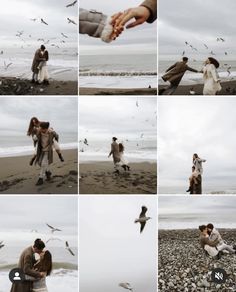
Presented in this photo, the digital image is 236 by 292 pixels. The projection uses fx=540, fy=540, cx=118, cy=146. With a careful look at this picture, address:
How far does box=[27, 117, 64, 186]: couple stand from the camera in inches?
91.7

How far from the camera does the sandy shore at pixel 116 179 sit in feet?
7.60

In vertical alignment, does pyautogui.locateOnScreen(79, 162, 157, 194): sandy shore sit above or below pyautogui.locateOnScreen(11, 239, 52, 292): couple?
above

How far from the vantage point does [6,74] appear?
235 cm

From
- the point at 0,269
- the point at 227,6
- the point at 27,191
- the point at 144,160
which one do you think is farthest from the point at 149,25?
the point at 0,269

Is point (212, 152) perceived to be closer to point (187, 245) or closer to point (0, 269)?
point (187, 245)

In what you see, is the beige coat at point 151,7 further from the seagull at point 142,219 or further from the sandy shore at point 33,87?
the seagull at point 142,219

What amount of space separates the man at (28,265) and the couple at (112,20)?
931mm

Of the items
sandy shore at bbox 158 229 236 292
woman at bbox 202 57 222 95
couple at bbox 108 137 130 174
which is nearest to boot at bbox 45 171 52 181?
couple at bbox 108 137 130 174

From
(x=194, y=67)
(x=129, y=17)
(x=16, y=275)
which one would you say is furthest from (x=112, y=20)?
(x=16, y=275)

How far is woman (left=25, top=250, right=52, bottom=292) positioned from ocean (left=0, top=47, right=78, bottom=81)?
2.53 ft

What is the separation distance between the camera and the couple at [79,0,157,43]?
2295 mm

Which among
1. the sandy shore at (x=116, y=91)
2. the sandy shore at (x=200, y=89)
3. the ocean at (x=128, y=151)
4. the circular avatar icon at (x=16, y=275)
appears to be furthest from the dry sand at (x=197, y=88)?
the circular avatar icon at (x=16, y=275)

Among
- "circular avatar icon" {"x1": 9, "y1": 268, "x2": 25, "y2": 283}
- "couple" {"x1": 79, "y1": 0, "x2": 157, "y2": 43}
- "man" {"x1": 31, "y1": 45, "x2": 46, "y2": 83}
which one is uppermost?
"couple" {"x1": 79, "y1": 0, "x2": 157, "y2": 43}

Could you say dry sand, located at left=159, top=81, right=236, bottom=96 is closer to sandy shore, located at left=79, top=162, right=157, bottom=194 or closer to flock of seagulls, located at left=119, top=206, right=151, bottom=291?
sandy shore, located at left=79, top=162, right=157, bottom=194
